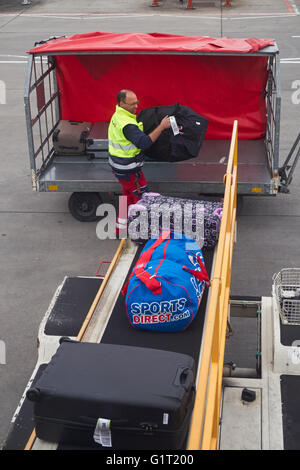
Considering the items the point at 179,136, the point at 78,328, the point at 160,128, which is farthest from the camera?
the point at 179,136

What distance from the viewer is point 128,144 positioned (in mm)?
7918

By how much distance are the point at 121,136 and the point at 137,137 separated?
0.77 ft

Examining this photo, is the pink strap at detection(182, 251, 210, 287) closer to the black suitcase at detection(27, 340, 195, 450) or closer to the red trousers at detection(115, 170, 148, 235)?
the black suitcase at detection(27, 340, 195, 450)

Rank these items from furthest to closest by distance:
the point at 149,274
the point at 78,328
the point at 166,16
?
1. the point at 166,16
2. the point at 78,328
3. the point at 149,274

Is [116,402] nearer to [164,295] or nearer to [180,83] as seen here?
[164,295]

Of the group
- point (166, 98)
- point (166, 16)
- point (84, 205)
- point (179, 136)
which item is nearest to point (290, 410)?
point (179, 136)

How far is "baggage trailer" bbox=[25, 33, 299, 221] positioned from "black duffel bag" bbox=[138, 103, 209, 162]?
36 cm

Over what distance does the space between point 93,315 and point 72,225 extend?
4.10 m

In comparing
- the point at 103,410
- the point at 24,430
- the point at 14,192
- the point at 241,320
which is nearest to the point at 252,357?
the point at 241,320

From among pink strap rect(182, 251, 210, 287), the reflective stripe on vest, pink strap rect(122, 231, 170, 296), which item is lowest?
pink strap rect(182, 251, 210, 287)

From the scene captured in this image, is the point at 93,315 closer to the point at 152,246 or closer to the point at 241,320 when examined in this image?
the point at 152,246

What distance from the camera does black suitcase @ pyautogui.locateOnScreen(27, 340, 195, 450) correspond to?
3693 mm

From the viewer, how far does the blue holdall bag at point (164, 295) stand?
4.89 metres

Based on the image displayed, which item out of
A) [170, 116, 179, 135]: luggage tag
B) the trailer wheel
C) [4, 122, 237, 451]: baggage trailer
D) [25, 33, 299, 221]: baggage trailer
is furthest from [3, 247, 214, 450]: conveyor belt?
the trailer wheel
